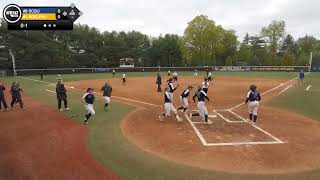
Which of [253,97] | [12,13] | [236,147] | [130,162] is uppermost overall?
[12,13]

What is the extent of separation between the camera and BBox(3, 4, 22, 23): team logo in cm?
1689

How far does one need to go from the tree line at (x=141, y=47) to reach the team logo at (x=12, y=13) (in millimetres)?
59758

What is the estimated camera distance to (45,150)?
41.1ft

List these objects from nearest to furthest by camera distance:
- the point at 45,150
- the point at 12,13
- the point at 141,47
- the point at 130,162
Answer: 1. the point at 130,162
2. the point at 45,150
3. the point at 12,13
4. the point at 141,47

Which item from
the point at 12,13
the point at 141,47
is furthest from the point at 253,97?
the point at 141,47

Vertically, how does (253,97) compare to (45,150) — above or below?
above

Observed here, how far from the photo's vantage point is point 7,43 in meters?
71.8

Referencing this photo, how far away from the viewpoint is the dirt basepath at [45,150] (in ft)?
33.5

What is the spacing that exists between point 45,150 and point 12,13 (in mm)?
8738

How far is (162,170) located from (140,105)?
13277mm

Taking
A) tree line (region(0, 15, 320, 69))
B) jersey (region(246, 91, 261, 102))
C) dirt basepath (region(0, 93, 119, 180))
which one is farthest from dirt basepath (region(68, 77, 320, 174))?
tree line (region(0, 15, 320, 69))

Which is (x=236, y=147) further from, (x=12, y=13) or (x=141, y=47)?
(x=141, y=47)

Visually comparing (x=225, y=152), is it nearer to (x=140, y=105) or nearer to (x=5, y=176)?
(x=5, y=176)

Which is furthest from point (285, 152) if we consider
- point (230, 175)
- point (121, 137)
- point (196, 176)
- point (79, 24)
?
point (79, 24)
